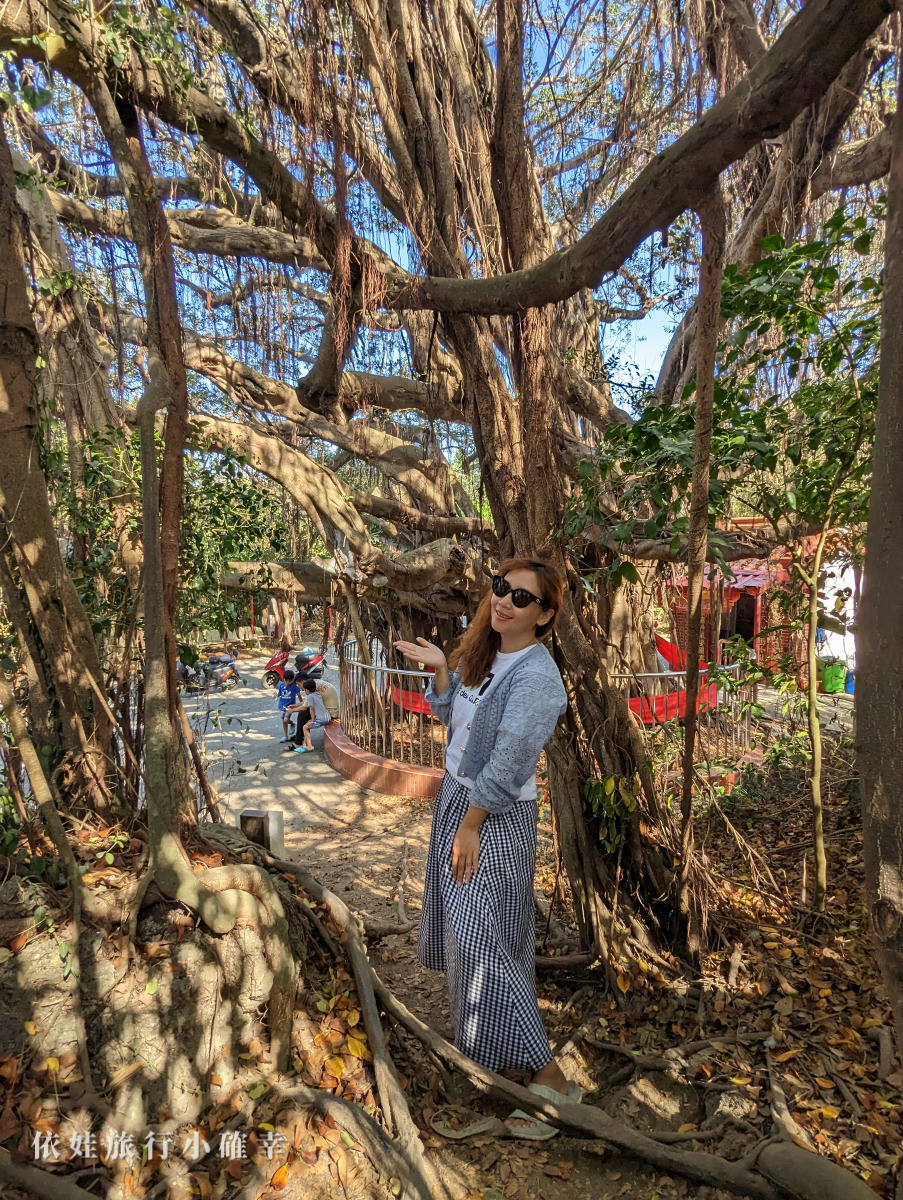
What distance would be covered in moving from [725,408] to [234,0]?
3383 mm

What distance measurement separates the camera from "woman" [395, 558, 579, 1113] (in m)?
2.08

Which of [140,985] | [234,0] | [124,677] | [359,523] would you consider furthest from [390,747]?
[234,0]

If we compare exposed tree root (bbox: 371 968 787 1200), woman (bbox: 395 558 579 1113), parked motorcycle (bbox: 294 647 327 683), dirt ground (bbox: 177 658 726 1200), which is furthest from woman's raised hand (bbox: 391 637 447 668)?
parked motorcycle (bbox: 294 647 327 683)

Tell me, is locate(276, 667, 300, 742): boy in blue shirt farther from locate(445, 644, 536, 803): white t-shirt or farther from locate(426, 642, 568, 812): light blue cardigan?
locate(426, 642, 568, 812): light blue cardigan

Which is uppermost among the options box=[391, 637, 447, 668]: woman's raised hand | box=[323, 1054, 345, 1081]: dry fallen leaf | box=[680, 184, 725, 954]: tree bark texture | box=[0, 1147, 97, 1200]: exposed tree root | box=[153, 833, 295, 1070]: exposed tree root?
box=[680, 184, 725, 954]: tree bark texture

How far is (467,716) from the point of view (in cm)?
229

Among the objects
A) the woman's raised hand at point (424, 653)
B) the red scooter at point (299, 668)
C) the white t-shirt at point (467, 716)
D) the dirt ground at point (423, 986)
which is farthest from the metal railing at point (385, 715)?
the white t-shirt at point (467, 716)

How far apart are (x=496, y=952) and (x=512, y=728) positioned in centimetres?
75

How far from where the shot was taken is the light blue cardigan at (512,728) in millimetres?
2031

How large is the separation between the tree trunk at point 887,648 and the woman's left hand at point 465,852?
134 centimetres

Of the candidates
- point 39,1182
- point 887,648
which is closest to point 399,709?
point 39,1182

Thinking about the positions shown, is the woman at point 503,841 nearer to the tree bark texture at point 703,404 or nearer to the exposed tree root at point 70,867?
the tree bark texture at point 703,404

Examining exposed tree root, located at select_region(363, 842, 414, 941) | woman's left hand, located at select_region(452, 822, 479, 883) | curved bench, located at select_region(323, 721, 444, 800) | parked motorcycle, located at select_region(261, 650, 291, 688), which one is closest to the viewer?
woman's left hand, located at select_region(452, 822, 479, 883)

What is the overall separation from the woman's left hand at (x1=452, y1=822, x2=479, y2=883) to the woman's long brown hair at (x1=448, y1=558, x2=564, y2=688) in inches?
18.6
